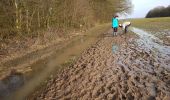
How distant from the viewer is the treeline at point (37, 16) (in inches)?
559

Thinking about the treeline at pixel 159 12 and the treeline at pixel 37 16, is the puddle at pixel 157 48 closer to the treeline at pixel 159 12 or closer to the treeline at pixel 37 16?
the treeline at pixel 37 16

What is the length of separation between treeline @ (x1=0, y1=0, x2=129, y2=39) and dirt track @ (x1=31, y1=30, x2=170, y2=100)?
7.51 metres

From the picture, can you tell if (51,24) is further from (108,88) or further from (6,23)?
(108,88)

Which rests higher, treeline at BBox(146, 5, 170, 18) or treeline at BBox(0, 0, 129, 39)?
treeline at BBox(146, 5, 170, 18)

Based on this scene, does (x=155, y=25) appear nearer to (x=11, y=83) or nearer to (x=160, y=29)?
(x=160, y=29)

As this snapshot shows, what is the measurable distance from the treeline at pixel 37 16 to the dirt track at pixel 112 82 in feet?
24.6

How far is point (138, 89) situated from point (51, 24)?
17350mm

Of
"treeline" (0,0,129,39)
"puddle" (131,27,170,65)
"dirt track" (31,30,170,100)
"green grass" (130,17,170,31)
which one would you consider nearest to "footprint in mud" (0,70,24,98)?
"dirt track" (31,30,170,100)

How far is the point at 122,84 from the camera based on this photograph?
6.50m

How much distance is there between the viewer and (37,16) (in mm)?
18859

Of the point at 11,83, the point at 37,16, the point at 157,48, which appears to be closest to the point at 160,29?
the point at 157,48

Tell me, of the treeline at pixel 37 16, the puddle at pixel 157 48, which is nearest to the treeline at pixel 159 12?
the treeline at pixel 37 16

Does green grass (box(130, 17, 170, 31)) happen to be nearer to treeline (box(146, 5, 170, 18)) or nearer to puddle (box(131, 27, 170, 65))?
puddle (box(131, 27, 170, 65))

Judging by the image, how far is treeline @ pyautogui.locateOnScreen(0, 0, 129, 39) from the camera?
46.6 ft
